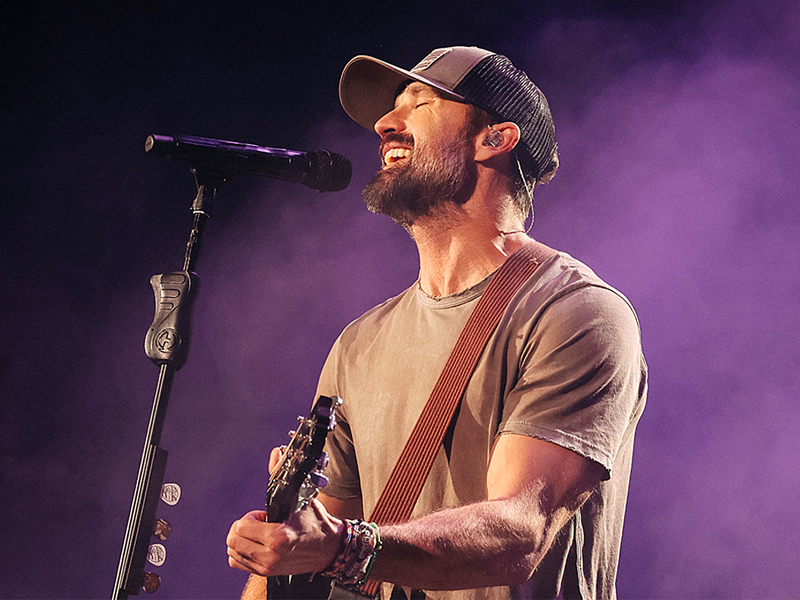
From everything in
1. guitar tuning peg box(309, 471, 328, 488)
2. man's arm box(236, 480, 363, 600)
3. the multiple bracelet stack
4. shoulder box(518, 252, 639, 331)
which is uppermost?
shoulder box(518, 252, 639, 331)

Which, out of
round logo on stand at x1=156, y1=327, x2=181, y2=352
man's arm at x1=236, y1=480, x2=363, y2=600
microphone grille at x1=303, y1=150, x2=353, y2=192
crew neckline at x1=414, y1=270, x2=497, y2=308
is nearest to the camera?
round logo on stand at x1=156, y1=327, x2=181, y2=352

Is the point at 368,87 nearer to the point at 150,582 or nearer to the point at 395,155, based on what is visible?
the point at 395,155

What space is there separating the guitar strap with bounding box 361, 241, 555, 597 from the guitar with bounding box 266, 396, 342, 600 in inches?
21.3

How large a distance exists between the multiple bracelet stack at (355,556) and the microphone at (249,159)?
105 cm

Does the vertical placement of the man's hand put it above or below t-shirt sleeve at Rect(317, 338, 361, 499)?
below

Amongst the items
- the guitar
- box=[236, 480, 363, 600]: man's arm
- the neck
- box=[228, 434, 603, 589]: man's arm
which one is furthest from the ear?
the guitar

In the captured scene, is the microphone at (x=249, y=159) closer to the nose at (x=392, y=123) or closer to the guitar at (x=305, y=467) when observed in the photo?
the nose at (x=392, y=123)

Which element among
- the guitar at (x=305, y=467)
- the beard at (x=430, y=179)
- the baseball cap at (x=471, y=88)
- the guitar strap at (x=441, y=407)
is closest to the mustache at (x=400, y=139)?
the beard at (x=430, y=179)

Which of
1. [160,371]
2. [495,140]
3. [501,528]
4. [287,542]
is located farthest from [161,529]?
[495,140]

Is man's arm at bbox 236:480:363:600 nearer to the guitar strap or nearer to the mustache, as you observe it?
the guitar strap

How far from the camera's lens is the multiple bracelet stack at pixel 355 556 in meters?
1.60

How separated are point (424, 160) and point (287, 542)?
145 cm

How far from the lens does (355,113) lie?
2.87 m

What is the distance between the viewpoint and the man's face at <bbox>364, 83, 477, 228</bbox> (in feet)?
8.34
